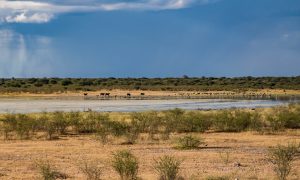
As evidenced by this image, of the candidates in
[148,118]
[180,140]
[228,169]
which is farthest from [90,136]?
[228,169]

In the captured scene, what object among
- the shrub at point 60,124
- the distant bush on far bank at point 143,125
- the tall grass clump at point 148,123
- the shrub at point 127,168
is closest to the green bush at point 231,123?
the distant bush on far bank at point 143,125

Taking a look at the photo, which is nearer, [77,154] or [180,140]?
[77,154]

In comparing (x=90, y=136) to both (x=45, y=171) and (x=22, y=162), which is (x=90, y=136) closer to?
(x=22, y=162)

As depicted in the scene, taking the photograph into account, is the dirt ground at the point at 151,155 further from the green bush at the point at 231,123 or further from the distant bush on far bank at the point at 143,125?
the green bush at the point at 231,123

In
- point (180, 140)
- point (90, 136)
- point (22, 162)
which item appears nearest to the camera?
point (22, 162)

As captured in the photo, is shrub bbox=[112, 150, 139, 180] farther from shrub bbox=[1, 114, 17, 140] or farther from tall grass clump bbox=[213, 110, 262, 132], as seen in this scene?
tall grass clump bbox=[213, 110, 262, 132]

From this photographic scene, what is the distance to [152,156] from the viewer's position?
21.3 metres

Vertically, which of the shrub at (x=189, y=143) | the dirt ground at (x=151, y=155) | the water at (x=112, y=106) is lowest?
the water at (x=112, y=106)

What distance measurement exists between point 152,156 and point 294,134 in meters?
11.7

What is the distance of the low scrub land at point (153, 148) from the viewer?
17.2 metres

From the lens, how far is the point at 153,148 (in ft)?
78.3

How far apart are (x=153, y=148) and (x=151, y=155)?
222 centimetres

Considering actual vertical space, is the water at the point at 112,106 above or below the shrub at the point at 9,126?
below

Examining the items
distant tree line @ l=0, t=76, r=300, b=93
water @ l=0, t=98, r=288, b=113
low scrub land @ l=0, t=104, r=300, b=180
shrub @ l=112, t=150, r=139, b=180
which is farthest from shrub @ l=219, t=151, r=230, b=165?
distant tree line @ l=0, t=76, r=300, b=93
